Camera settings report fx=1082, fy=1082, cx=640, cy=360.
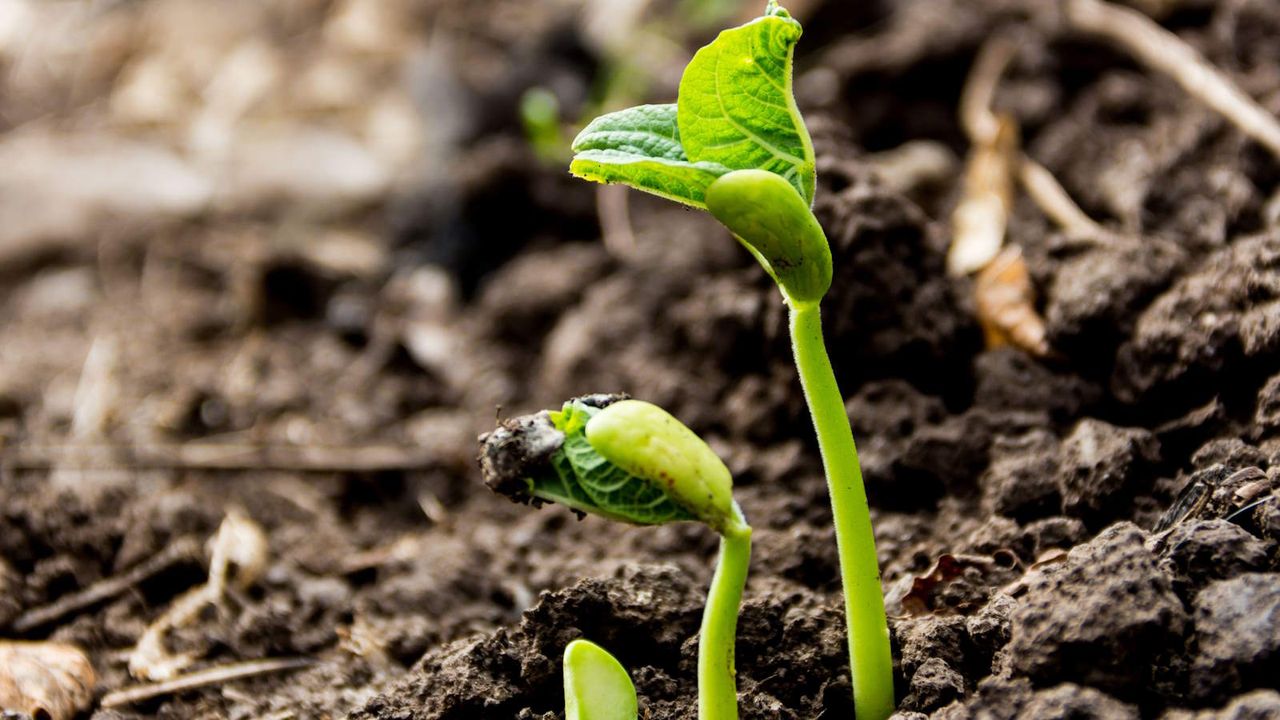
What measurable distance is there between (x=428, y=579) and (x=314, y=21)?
2.92 m

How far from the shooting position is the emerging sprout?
0.98 meters

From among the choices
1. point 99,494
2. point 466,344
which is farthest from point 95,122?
point 99,494

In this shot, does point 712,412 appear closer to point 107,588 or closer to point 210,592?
point 210,592

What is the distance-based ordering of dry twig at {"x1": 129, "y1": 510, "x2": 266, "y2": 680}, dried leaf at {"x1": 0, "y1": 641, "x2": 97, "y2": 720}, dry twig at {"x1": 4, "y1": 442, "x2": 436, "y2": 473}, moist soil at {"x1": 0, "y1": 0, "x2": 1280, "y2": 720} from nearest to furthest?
moist soil at {"x1": 0, "y1": 0, "x2": 1280, "y2": 720}
dried leaf at {"x1": 0, "y1": 641, "x2": 97, "y2": 720}
dry twig at {"x1": 129, "y1": 510, "x2": 266, "y2": 680}
dry twig at {"x1": 4, "y1": 442, "x2": 436, "y2": 473}

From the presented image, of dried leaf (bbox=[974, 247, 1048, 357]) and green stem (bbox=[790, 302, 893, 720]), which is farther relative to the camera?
dried leaf (bbox=[974, 247, 1048, 357])

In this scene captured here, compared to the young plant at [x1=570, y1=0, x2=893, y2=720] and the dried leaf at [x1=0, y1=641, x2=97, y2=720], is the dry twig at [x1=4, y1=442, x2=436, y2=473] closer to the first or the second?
the dried leaf at [x1=0, y1=641, x2=97, y2=720]

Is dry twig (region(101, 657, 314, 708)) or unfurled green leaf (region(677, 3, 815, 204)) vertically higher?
unfurled green leaf (region(677, 3, 815, 204))

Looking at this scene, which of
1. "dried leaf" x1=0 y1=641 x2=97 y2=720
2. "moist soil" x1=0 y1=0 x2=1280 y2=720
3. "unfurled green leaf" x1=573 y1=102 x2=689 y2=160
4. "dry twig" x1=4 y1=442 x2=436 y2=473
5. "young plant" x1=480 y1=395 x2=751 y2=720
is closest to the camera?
"young plant" x1=480 y1=395 x2=751 y2=720

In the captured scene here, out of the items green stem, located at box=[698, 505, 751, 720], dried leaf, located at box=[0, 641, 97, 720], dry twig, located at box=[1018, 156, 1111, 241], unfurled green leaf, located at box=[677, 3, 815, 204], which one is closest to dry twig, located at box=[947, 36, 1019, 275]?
dry twig, located at box=[1018, 156, 1111, 241]

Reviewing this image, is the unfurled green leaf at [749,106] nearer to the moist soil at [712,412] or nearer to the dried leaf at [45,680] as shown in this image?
the moist soil at [712,412]

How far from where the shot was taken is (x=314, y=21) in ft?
12.8

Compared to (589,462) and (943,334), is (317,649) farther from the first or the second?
(943,334)

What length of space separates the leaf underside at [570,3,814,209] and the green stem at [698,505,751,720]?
0.32 metres

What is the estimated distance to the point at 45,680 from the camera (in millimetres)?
1301
